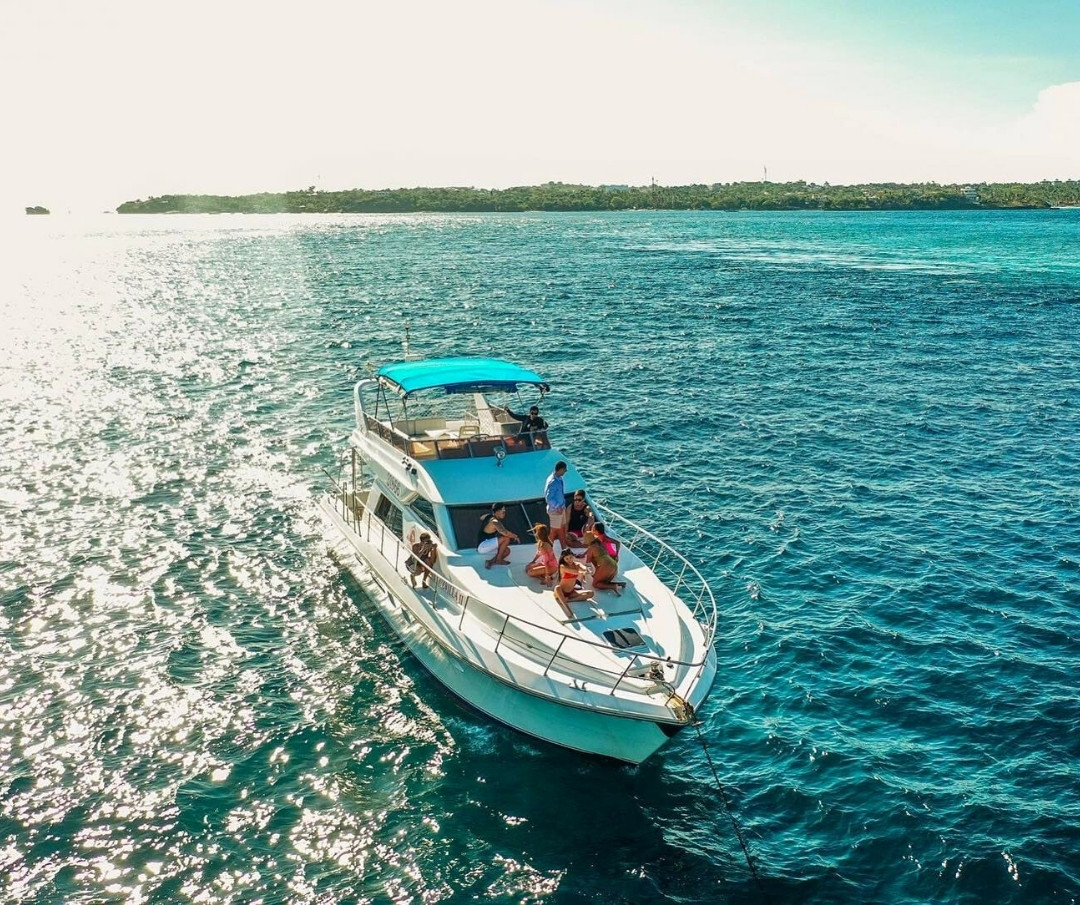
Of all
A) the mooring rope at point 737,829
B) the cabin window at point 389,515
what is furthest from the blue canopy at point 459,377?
the mooring rope at point 737,829

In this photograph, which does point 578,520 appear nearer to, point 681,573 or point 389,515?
point 681,573

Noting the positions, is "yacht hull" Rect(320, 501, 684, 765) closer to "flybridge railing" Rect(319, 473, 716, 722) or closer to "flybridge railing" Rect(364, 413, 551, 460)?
"flybridge railing" Rect(319, 473, 716, 722)

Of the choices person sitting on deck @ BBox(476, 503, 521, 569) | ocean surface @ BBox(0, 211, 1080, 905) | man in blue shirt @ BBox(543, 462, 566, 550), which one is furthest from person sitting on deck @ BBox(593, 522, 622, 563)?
ocean surface @ BBox(0, 211, 1080, 905)

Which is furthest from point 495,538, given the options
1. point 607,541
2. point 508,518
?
point 607,541

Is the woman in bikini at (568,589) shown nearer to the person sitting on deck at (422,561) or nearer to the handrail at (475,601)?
the handrail at (475,601)

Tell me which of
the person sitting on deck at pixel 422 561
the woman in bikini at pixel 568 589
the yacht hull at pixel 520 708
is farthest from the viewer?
the person sitting on deck at pixel 422 561

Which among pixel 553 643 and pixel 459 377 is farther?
pixel 459 377

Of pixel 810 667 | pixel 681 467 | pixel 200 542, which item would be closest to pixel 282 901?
pixel 810 667
